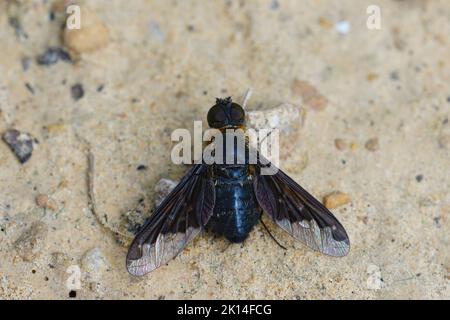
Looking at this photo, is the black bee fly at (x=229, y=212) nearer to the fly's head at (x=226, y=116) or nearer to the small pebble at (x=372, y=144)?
the fly's head at (x=226, y=116)

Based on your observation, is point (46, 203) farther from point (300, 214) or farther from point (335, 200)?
point (335, 200)

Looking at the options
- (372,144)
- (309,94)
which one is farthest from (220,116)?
(372,144)

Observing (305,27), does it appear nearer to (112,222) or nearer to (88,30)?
(88,30)

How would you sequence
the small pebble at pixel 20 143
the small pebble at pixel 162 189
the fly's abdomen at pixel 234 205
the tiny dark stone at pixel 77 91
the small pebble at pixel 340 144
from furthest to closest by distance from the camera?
the tiny dark stone at pixel 77 91, the small pebble at pixel 340 144, the small pebble at pixel 20 143, the small pebble at pixel 162 189, the fly's abdomen at pixel 234 205

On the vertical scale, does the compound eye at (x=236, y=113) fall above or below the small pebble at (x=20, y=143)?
above

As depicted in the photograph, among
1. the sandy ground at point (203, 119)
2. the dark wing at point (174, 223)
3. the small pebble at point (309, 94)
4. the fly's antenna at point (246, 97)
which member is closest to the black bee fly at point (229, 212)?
the dark wing at point (174, 223)

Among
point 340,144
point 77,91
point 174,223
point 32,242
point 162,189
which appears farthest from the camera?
point 77,91
